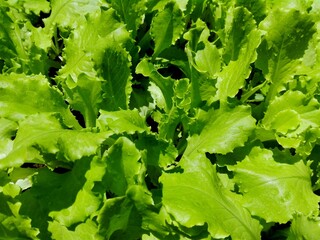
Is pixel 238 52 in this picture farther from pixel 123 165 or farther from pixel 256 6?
pixel 123 165

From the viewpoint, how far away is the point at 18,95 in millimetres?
1438

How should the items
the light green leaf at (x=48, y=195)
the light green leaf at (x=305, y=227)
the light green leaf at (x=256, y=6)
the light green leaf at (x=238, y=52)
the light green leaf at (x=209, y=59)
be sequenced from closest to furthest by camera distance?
1. the light green leaf at (x=305, y=227)
2. the light green leaf at (x=48, y=195)
3. the light green leaf at (x=238, y=52)
4. the light green leaf at (x=209, y=59)
5. the light green leaf at (x=256, y=6)

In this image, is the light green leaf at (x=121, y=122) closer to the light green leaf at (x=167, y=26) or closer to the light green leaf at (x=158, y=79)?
the light green leaf at (x=158, y=79)

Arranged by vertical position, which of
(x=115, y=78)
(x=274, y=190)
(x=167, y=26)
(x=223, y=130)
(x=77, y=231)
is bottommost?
(x=77, y=231)

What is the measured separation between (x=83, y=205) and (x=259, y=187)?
56 cm

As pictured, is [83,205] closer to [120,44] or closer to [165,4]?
[120,44]

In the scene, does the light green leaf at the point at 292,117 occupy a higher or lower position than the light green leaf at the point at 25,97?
lower

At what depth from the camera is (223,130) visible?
148 centimetres

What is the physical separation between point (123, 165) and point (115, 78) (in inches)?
14.5

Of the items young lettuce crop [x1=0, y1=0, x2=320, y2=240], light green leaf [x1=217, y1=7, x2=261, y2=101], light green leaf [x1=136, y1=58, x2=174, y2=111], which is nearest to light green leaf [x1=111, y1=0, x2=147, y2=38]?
young lettuce crop [x1=0, y1=0, x2=320, y2=240]

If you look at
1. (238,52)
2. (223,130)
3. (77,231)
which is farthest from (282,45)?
(77,231)

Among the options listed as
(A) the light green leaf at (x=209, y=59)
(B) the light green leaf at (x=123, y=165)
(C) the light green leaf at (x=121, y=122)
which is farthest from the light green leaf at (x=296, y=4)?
(B) the light green leaf at (x=123, y=165)

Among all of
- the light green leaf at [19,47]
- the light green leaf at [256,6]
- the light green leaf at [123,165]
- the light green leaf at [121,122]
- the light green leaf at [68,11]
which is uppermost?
the light green leaf at [256,6]

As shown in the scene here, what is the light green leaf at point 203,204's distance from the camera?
1.29 metres
